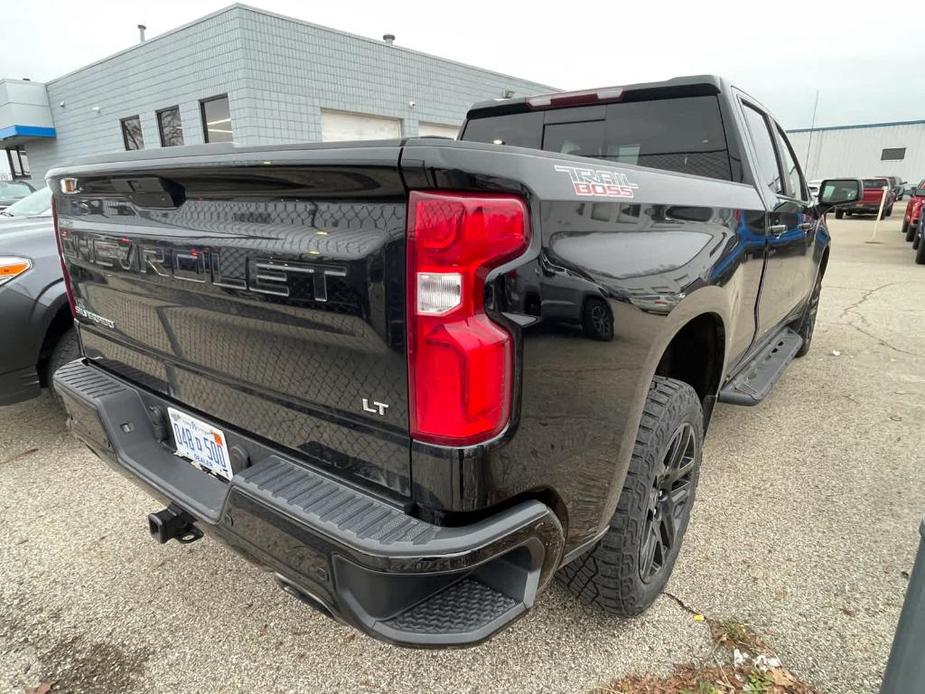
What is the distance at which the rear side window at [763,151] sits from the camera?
2848 millimetres

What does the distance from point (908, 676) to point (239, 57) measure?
15.3 metres

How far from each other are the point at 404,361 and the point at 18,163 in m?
33.7

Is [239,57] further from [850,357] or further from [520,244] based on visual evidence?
[520,244]

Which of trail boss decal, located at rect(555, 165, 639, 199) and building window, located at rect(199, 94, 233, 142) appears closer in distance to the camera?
trail boss decal, located at rect(555, 165, 639, 199)

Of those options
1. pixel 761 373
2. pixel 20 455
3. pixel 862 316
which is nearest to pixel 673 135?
pixel 761 373

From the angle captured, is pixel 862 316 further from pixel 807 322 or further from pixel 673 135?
pixel 673 135

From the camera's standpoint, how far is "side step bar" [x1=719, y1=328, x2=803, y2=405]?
285 cm

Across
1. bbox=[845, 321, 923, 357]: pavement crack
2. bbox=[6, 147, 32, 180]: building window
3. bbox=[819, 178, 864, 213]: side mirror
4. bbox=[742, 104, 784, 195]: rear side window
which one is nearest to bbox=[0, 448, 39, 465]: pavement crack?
bbox=[742, 104, 784, 195]: rear side window

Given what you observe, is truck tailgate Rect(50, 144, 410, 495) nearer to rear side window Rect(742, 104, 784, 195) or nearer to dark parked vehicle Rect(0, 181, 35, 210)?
rear side window Rect(742, 104, 784, 195)

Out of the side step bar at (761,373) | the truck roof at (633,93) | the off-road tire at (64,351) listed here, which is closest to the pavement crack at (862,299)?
the side step bar at (761,373)

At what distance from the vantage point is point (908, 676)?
1246mm

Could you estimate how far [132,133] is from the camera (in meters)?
17.2

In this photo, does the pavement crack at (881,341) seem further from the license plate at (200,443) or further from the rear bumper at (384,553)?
the license plate at (200,443)

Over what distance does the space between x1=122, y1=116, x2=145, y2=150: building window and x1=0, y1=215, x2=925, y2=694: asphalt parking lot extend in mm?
16579
